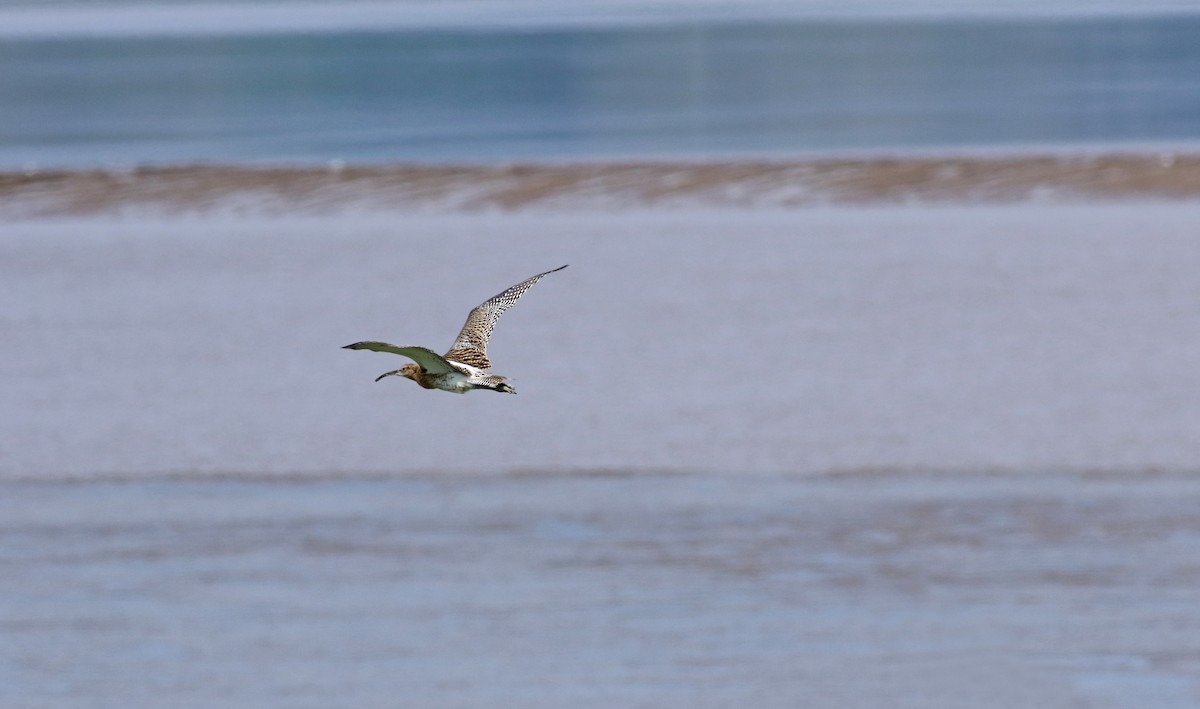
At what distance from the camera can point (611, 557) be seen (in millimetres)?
14391

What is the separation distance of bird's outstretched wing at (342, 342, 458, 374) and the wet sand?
6.54 metres

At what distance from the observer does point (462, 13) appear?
114 metres

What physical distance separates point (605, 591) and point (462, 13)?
102343mm

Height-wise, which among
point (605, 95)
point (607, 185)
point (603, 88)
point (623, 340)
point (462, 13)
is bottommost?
point (462, 13)

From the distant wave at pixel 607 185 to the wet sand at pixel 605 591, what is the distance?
1119cm

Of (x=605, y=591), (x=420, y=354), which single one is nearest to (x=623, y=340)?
(x=605, y=591)

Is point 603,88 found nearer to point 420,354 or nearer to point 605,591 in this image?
point 605,591

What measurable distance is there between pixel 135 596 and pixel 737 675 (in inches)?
159

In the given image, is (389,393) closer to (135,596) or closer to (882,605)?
(135,596)

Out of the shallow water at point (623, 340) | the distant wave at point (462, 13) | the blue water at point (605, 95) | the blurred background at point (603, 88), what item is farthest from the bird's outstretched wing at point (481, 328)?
the distant wave at point (462, 13)

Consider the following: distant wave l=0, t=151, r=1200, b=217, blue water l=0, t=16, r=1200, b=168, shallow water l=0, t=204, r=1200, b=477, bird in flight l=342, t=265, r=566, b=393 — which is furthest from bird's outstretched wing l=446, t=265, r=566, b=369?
blue water l=0, t=16, r=1200, b=168

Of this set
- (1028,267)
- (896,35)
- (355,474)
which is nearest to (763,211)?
(1028,267)

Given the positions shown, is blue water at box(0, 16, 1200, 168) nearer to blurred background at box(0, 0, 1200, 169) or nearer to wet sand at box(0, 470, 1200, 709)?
blurred background at box(0, 0, 1200, 169)

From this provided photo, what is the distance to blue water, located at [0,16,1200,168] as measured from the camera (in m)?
32.7
